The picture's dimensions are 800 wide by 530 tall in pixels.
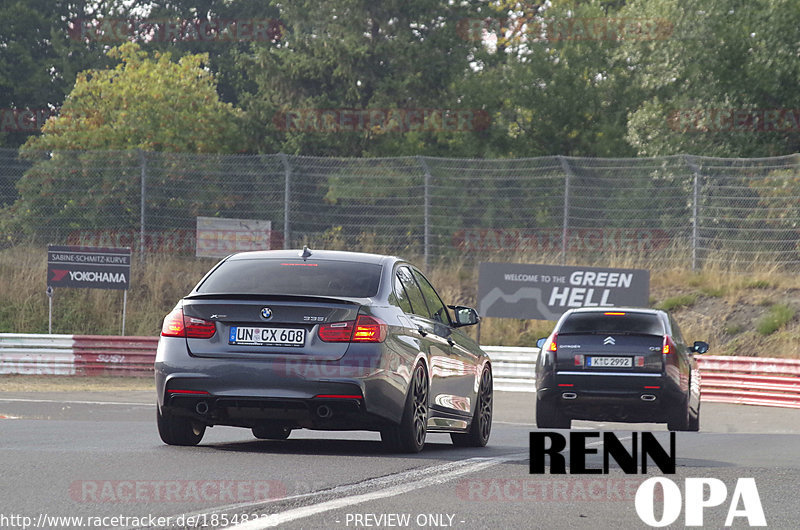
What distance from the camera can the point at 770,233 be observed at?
27.2 m

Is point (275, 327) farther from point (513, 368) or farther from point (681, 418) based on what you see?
point (513, 368)

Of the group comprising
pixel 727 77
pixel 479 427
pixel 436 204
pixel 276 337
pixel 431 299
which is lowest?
pixel 479 427

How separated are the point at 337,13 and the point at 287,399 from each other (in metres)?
34.3

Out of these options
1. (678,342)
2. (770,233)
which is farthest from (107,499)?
(770,233)

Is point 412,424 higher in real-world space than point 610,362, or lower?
higher

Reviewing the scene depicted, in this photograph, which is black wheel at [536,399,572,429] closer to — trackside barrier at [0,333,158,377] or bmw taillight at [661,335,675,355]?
bmw taillight at [661,335,675,355]

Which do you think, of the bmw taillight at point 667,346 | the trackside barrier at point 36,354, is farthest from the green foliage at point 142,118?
the bmw taillight at point 667,346

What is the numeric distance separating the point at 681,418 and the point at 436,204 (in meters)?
14.2

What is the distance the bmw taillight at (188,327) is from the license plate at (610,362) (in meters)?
6.42

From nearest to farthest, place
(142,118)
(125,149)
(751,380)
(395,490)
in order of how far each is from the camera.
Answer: (395,490), (751,380), (125,149), (142,118)

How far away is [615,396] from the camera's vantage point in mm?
14859

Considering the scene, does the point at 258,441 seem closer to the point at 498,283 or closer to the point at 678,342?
the point at 678,342

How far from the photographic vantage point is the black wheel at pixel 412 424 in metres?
10.0

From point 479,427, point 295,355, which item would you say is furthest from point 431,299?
point 295,355
